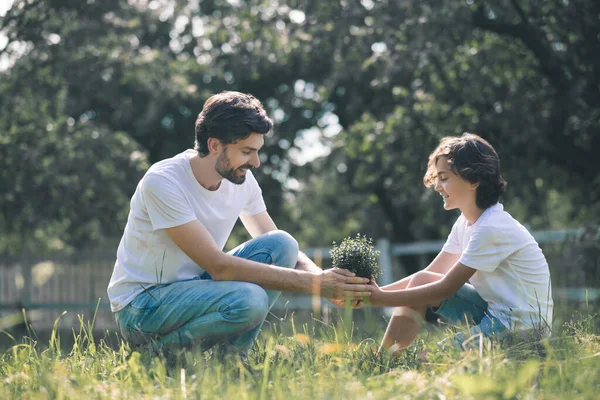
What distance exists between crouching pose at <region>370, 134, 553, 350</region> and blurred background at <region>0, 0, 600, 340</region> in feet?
3.75

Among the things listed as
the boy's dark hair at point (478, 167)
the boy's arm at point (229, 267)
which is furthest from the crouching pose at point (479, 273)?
the boy's arm at point (229, 267)

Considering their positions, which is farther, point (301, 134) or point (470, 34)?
point (301, 134)

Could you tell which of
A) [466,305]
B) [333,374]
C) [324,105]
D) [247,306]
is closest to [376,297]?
[466,305]

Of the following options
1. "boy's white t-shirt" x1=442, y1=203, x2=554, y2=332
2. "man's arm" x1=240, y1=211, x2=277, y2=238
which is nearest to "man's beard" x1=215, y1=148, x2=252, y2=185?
"man's arm" x1=240, y1=211, x2=277, y2=238

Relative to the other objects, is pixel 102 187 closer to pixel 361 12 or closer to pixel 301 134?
pixel 361 12

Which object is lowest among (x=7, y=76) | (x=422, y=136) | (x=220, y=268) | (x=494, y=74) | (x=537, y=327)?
(x=537, y=327)

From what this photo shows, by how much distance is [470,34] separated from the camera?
23.5 ft

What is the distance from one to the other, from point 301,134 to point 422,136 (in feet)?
20.4

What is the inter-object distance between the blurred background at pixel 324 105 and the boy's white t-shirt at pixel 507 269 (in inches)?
43.8

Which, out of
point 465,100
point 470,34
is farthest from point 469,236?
point 465,100

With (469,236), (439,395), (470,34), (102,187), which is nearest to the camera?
(439,395)

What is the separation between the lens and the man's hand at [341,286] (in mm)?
3559

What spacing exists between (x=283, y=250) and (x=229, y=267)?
401mm

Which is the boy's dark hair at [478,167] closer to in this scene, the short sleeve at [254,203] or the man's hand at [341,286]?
the man's hand at [341,286]
